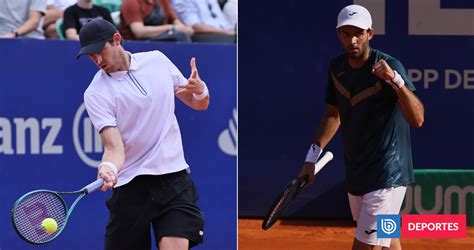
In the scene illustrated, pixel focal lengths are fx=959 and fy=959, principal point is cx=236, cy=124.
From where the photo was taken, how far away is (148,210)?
5090mm

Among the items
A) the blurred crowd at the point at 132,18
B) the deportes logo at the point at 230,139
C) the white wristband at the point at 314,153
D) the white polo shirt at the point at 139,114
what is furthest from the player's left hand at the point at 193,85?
the blurred crowd at the point at 132,18

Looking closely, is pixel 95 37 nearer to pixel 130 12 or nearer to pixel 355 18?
pixel 355 18

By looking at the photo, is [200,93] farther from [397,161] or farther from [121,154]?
[397,161]

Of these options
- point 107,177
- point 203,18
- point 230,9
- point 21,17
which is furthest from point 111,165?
point 230,9

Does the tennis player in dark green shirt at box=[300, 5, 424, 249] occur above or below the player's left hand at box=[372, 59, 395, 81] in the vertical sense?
below

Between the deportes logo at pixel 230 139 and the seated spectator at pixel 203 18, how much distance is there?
53.9 inches

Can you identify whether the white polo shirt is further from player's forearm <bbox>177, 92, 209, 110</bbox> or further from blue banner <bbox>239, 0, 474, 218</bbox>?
blue banner <bbox>239, 0, 474, 218</bbox>

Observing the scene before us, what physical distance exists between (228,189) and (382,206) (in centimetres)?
200

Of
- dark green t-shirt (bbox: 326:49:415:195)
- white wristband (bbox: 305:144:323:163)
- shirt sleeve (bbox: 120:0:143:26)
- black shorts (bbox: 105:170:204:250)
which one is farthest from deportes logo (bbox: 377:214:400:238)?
shirt sleeve (bbox: 120:0:143:26)

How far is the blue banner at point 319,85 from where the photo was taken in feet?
26.3

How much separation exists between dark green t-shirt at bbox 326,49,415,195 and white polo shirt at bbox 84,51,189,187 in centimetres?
103

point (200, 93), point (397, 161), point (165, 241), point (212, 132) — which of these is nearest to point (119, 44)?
point (200, 93)

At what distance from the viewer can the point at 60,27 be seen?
8188mm

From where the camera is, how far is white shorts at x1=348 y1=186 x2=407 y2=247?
543cm
